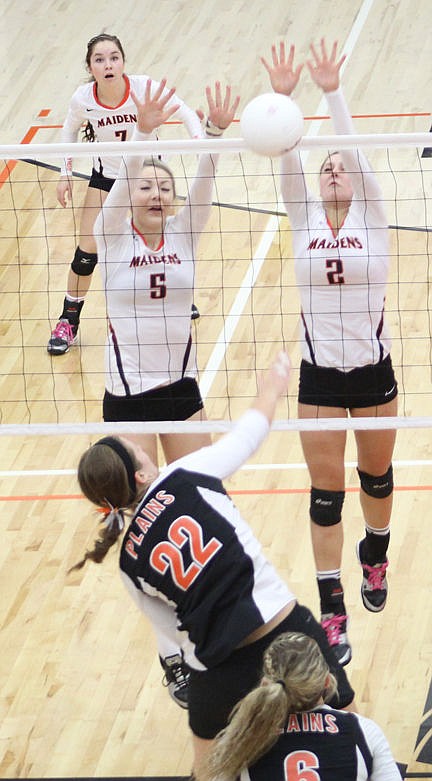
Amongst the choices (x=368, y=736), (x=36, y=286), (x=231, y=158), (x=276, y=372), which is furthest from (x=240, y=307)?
(x=368, y=736)

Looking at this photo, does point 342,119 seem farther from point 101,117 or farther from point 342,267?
point 101,117

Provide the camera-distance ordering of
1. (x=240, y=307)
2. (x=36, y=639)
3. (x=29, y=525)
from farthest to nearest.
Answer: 1. (x=240, y=307)
2. (x=29, y=525)
3. (x=36, y=639)

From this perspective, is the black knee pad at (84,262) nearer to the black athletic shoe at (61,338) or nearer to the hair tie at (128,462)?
the black athletic shoe at (61,338)

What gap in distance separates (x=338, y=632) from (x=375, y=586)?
0.35m

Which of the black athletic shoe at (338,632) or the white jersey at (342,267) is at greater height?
the white jersey at (342,267)

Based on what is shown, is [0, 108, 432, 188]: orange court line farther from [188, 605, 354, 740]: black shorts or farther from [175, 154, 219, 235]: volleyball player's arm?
[188, 605, 354, 740]: black shorts

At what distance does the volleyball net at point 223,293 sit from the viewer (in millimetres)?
7887

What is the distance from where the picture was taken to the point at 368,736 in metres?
3.98

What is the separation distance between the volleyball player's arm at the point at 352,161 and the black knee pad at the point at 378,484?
3.98 ft

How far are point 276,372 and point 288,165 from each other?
50.1 inches

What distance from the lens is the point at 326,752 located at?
388cm

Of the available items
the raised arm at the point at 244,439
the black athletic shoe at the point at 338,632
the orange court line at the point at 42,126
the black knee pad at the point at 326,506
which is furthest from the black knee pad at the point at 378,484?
the orange court line at the point at 42,126

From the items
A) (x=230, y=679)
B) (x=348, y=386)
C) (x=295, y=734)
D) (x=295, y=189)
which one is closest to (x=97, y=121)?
(x=295, y=189)

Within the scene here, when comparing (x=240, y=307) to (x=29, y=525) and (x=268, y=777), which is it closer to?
(x=29, y=525)
